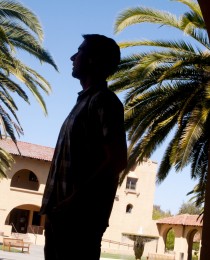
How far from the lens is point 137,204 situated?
138 ft

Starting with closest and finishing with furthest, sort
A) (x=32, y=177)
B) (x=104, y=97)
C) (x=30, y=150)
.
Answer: (x=104, y=97) < (x=30, y=150) < (x=32, y=177)

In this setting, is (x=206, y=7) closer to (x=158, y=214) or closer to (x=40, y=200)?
(x=40, y=200)

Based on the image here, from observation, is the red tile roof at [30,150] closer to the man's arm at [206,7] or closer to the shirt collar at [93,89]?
the man's arm at [206,7]

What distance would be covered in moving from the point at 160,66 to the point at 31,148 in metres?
30.5

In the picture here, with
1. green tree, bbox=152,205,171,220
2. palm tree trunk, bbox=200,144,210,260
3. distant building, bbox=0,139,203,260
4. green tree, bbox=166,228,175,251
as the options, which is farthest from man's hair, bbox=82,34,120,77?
green tree, bbox=152,205,171,220

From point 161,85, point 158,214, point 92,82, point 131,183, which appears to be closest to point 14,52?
point 161,85

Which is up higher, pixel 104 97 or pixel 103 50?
pixel 103 50

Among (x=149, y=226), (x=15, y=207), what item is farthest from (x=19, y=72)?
(x=149, y=226)

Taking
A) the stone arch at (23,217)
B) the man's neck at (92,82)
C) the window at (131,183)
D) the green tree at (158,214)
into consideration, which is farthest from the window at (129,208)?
the man's neck at (92,82)

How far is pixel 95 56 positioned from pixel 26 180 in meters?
38.2

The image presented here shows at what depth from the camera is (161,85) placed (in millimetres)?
10039

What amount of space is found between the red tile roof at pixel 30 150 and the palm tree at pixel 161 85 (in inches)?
A: 1068

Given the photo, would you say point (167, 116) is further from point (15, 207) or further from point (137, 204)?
point (137, 204)

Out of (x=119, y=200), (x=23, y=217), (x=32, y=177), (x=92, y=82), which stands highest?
(x=32, y=177)
